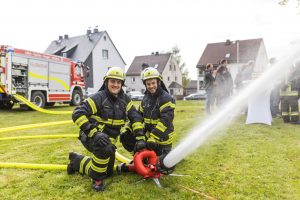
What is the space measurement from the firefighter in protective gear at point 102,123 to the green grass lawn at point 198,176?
0.18 m

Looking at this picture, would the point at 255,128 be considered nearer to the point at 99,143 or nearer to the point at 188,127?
the point at 188,127

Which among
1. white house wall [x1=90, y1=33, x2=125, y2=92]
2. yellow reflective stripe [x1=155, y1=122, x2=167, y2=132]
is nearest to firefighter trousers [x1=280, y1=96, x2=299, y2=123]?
yellow reflective stripe [x1=155, y1=122, x2=167, y2=132]

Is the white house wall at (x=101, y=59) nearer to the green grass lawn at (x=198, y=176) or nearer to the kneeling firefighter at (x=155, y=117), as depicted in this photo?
the green grass lawn at (x=198, y=176)

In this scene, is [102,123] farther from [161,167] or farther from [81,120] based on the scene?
[161,167]

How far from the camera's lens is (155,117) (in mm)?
4098

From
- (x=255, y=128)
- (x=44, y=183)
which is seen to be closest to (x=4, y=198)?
(x=44, y=183)

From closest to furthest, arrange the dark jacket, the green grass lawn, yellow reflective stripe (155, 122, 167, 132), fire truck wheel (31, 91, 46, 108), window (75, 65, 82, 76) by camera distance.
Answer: the green grass lawn
yellow reflective stripe (155, 122, 167, 132)
the dark jacket
fire truck wheel (31, 91, 46, 108)
window (75, 65, 82, 76)

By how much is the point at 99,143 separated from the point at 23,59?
11.6m

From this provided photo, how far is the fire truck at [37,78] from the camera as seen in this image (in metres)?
12.7

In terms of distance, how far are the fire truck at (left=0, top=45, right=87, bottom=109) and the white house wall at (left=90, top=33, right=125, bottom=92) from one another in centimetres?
1982

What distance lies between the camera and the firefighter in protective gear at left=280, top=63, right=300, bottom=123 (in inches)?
304

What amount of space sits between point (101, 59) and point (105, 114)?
35910 mm

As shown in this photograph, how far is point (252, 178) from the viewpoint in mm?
3725

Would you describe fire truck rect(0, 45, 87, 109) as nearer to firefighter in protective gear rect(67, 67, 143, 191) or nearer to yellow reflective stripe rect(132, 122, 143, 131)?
firefighter in protective gear rect(67, 67, 143, 191)
